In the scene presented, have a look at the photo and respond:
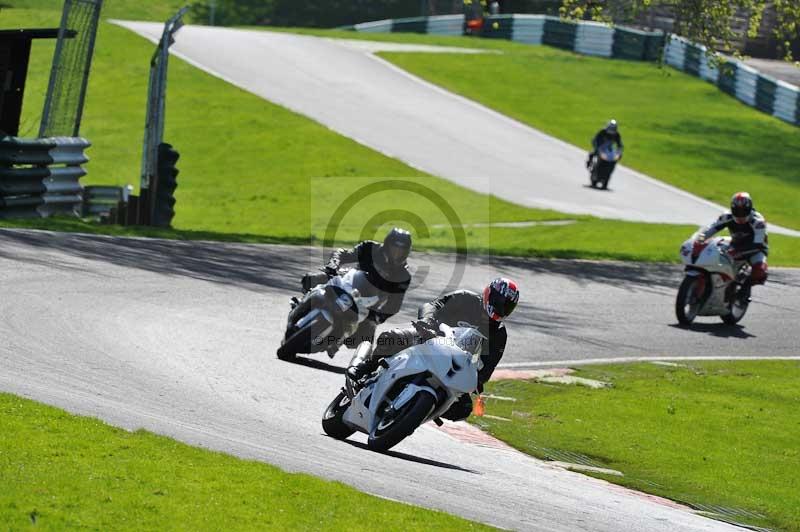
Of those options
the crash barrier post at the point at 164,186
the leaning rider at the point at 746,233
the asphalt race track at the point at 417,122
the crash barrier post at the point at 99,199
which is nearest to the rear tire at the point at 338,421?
the leaning rider at the point at 746,233

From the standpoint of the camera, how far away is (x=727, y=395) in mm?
16094

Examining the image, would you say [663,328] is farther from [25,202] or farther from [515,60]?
[515,60]

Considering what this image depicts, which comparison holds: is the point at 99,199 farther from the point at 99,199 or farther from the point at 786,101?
the point at 786,101

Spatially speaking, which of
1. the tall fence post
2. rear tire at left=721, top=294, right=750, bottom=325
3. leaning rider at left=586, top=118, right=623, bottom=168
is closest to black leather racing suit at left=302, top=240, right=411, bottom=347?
rear tire at left=721, top=294, right=750, bottom=325

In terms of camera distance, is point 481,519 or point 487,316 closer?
point 481,519

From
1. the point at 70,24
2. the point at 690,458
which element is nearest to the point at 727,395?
the point at 690,458

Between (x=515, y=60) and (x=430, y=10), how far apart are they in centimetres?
1069

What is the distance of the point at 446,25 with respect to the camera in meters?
57.9

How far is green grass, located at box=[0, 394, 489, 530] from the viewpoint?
301 inches

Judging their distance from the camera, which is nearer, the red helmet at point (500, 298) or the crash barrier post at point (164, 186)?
the red helmet at point (500, 298)

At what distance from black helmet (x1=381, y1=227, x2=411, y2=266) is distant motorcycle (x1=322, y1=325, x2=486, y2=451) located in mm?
2624

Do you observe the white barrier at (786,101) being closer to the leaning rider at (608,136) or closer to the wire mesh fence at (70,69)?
the leaning rider at (608,136)

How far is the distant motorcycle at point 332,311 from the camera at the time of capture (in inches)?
541

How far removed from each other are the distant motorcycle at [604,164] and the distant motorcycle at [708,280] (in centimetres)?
1538
